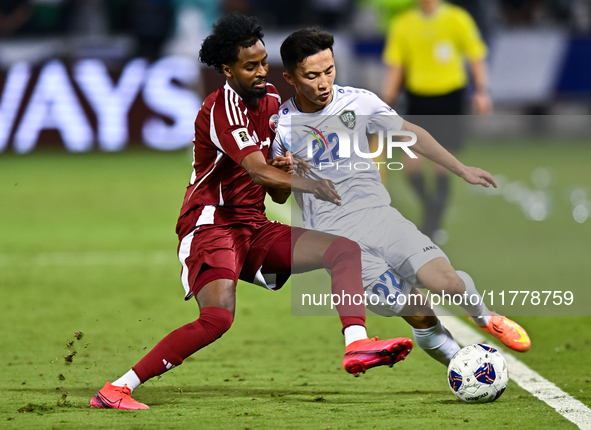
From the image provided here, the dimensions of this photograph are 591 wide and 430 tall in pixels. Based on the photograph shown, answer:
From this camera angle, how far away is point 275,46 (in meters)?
15.1

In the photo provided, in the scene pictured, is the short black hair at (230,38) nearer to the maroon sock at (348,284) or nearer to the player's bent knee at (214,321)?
the maroon sock at (348,284)

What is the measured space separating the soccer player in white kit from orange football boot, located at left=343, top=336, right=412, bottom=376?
56 centimetres

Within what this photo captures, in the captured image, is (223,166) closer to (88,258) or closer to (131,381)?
(131,381)


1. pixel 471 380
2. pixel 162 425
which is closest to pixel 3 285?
pixel 162 425

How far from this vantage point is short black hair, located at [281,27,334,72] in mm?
4316

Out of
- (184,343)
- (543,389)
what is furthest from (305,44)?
(543,389)

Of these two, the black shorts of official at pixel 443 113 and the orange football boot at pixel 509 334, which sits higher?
the black shorts of official at pixel 443 113

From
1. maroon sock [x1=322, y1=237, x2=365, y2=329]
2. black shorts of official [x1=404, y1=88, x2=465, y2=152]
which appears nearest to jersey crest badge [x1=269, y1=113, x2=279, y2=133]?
maroon sock [x1=322, y1=237, x2=365, y2=329]

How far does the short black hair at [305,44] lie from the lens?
14.2ft

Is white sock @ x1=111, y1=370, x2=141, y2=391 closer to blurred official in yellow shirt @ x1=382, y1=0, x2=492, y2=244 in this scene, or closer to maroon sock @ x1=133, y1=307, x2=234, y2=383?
maroon sock @ x1=133, y1=307, x2=234, y2=383

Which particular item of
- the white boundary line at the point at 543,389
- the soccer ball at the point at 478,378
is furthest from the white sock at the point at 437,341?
the white boundary line at the point at 543,389

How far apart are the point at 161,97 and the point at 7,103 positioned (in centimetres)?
222

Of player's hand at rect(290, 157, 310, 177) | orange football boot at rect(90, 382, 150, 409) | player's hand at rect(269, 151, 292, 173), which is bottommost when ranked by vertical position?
orange football boot at rect(90, 382, 150, 409)

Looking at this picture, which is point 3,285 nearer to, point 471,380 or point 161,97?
point 471,380
